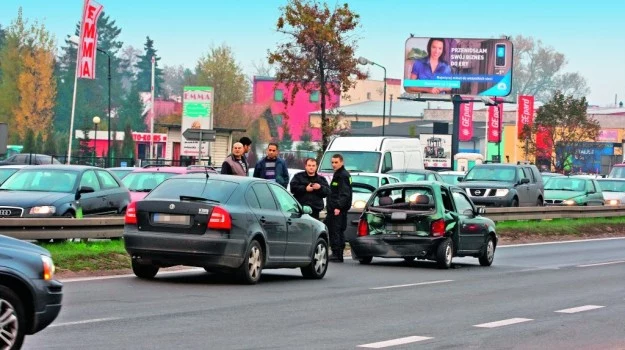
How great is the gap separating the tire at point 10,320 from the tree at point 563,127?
8022 centimetres

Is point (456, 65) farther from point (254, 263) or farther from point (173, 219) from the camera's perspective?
point (173, 219)

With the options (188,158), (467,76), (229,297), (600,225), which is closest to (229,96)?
(467,76)

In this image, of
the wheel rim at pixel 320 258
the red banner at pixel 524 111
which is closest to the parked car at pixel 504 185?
the wheel rim at pixel 320 258

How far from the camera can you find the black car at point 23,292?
940 cm

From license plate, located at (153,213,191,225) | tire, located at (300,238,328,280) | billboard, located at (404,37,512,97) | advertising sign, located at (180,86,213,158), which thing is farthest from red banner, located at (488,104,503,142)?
license plate, located at (153,213,191,225)

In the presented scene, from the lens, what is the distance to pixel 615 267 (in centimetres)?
2367

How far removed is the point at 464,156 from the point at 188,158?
2073cm

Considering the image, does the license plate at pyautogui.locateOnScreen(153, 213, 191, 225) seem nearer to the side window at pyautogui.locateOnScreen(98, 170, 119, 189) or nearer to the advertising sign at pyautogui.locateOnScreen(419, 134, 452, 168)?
the side window at pyautogui.locateOnScreen(98, 170, 119, 189)

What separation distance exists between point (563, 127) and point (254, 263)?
74.0 m

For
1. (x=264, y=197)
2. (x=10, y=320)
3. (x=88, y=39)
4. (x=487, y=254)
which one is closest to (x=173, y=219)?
(x=264, y=197)

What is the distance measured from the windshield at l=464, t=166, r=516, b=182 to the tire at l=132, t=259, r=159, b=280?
2450cm

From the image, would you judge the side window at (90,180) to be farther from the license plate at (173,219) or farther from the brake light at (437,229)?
the license plate at (173,219)

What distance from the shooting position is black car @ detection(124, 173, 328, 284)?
1672 cm

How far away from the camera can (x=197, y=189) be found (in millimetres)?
17156
